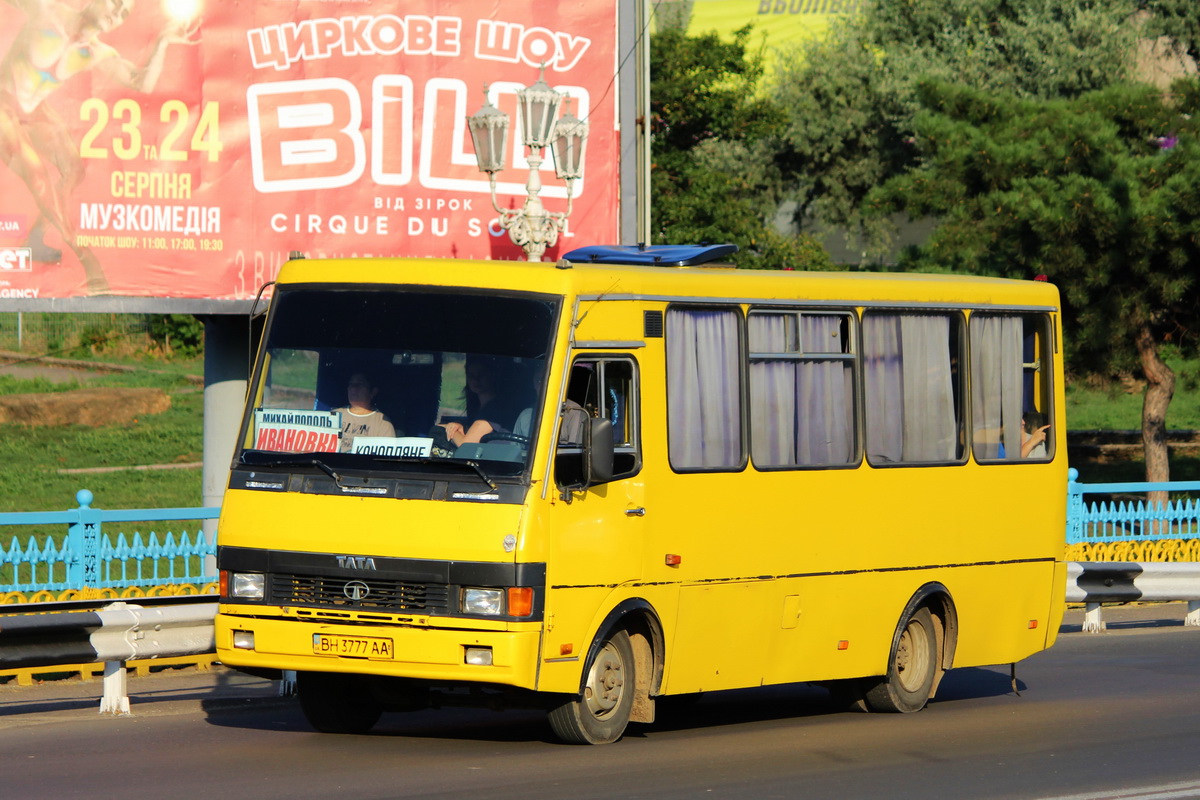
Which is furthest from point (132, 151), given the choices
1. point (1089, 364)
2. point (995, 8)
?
point (995, 8)

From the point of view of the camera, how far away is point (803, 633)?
443 inches

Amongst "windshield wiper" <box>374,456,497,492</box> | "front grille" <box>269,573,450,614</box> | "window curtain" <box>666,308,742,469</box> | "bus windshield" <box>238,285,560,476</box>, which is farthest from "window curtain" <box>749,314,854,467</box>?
"front grille" <box>269,573,450,614</box>

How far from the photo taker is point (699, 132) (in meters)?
43.7

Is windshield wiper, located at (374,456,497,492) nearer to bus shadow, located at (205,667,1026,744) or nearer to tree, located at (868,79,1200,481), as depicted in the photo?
bus shadow, located at (205,667,1026,744)

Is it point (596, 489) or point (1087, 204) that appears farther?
point (1087, 204)

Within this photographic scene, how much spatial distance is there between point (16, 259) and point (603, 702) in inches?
406

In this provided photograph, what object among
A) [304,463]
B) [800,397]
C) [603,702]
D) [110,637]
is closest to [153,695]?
[110,637]

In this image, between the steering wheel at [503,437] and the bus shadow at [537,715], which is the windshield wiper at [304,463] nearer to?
the steering wheel at [503,437]

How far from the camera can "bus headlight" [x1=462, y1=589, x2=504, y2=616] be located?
30.5 feet

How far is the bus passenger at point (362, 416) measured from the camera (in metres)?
9.74

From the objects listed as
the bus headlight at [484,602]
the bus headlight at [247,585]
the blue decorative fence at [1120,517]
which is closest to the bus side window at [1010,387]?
the bus headlight at [484,602]

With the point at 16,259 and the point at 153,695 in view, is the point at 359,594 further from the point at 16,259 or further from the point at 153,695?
the point at 16,259

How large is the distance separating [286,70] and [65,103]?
221 cm

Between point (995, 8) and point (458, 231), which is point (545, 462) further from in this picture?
point (995, 8)
